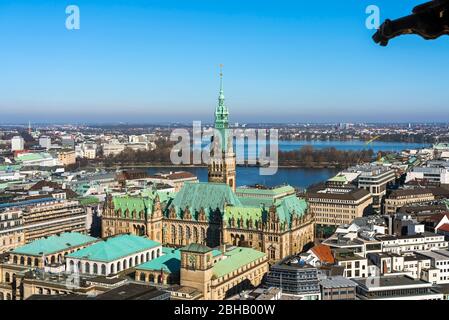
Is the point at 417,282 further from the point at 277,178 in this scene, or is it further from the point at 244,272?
the point at 277,178

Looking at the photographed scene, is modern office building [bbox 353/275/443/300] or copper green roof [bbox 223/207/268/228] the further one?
copper green roof [bbox 223/207/268/228]

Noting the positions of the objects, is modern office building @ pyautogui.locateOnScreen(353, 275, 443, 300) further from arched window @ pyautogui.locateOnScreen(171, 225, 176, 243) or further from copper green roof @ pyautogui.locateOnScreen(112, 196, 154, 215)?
copper green roof @ pyautogui.locateOnScreen(112, 196, 154, 215)

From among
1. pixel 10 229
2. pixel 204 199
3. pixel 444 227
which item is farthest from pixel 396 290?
pixel 10 229

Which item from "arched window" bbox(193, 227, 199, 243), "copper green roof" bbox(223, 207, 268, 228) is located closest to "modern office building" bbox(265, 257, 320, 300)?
"copper green roof" bbox(223, 207, 268, 228)

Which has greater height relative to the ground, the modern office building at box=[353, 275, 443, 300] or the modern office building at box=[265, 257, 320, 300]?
the modern office building at box=[265, 257, 320, 300]

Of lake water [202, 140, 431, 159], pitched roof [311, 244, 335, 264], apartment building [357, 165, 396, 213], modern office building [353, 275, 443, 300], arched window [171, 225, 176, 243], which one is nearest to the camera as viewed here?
modern office building [353, 275, 443, 300]

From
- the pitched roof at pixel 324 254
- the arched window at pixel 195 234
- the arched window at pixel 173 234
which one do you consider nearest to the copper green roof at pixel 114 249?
the arched window at pixel 195 234

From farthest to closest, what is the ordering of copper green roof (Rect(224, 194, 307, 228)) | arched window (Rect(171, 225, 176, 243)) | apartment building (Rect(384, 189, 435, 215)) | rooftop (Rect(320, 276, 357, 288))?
1. apartment building (Rect(384, 189, 435, 215))
2. arched window (Rect(171, 225, 176, 243))
3. copper green roof (Rect(224, 194, 307, 228))
4. rooftop (Rect(320, 276, 357, 288))
